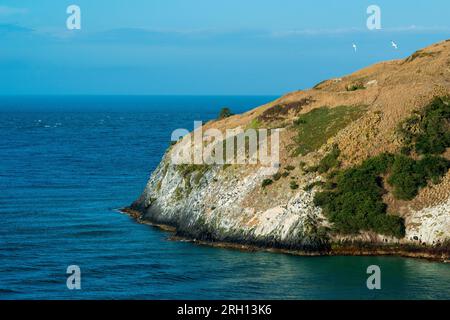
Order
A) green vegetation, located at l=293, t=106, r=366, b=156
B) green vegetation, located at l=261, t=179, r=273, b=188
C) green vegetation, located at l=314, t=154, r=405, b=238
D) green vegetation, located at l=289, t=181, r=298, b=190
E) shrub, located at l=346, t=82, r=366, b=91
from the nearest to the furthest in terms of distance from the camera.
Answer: green vegetation, located at l=314, t=154, r=405, b=238
green vegetation, located at l=289, t=181, r=298, b=190
green vegetation, located at l=261, t=179, r=273, b=188
green vegetation, located at l=293, t=106, r=366, b=156
shrub, located at l=346, t=82, r=366, b=91

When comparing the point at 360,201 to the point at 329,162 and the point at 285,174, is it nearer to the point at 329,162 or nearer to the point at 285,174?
the point at 329,162

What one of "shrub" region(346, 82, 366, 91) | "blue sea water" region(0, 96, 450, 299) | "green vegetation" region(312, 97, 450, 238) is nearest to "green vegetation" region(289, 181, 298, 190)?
"green vegetation" region(312, 97, 450, 238)

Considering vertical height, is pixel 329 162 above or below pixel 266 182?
above

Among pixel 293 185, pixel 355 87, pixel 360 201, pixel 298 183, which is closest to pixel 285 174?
pixel 298 183

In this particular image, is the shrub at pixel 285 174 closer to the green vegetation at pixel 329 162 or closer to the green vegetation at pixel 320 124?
the green vegetation at pixel 329 162

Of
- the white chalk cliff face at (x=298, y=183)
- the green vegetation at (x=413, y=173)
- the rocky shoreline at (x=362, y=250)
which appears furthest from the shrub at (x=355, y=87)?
the rocky shoreline at (x=362, y=250)

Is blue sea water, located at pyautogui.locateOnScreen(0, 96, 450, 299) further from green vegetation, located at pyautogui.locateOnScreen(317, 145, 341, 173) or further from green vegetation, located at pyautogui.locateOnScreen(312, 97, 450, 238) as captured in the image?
green vegetation, located at pyautogui.locateOnScreen(317, 145, 341, 173)
